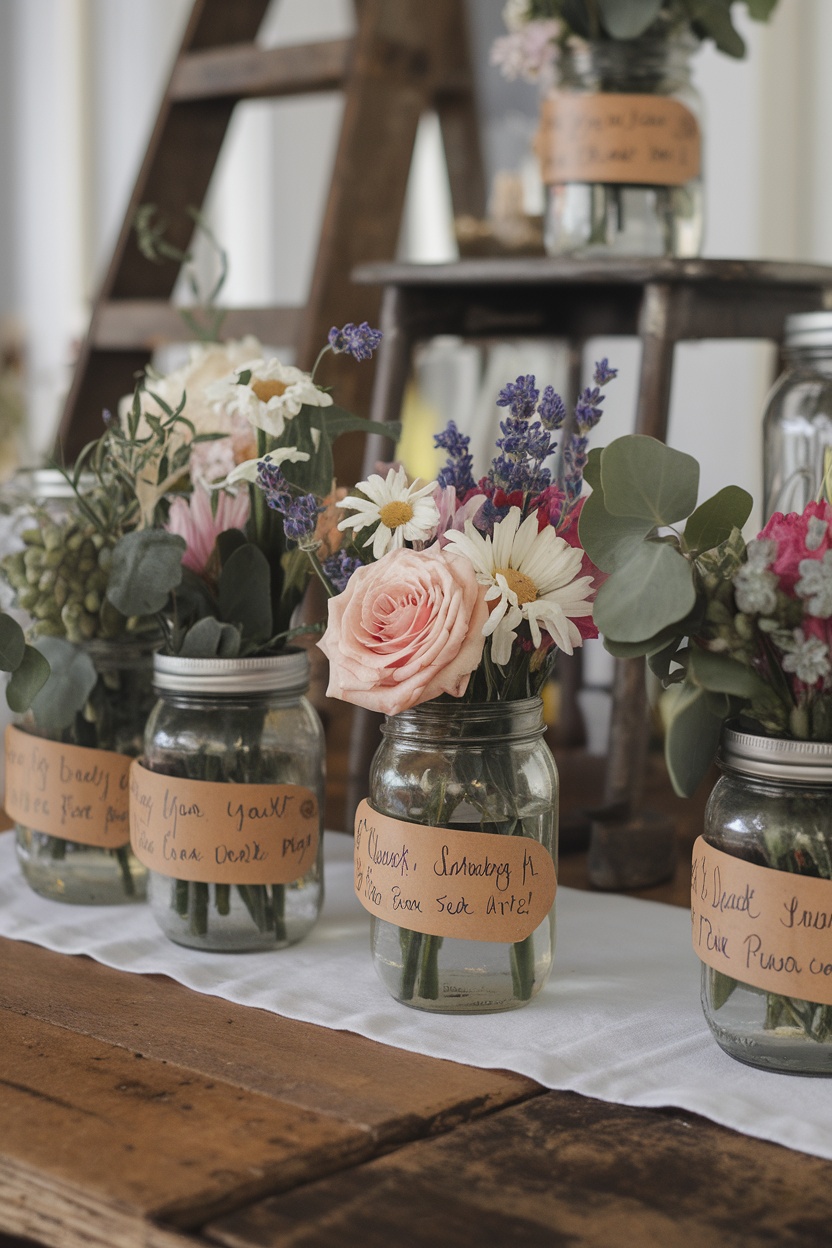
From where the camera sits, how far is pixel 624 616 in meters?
0.60

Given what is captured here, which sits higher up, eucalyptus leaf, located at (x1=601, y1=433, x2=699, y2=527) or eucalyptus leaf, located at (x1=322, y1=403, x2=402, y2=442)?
eucalyptus leaf, located at (x1=322, y1=403, x2=402, y2=442)

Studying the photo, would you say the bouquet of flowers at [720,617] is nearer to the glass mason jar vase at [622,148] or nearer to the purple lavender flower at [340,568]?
the purple lavender flower at [340,568]

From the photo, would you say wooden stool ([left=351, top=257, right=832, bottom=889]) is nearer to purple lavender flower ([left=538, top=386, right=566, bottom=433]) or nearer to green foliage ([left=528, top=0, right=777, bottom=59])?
green foliage ([left=528, top=0, right=777, bottom=59])

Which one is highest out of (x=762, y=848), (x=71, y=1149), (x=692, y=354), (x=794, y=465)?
(x=692, y=354)

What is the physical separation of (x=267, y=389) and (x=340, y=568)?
4.3 inches

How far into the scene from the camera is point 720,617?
60 cm

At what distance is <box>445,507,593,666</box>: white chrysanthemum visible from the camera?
64 centimetres

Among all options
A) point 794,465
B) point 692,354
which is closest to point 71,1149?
point 794,465

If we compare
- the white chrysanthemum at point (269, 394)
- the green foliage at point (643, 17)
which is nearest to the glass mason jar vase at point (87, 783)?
the white chrysanthemum at point (269, 394)

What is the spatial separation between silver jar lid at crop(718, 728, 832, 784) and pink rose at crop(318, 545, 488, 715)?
0.39 feet

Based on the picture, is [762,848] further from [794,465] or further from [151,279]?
[151,279]

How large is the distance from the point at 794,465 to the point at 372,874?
429mm

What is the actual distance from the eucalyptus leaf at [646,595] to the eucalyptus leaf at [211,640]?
9.2 inches

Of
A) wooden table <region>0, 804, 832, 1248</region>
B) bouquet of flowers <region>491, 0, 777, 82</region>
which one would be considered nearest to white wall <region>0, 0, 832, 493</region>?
bouquet of flowers <region>491, 0, 777, 82</region>
